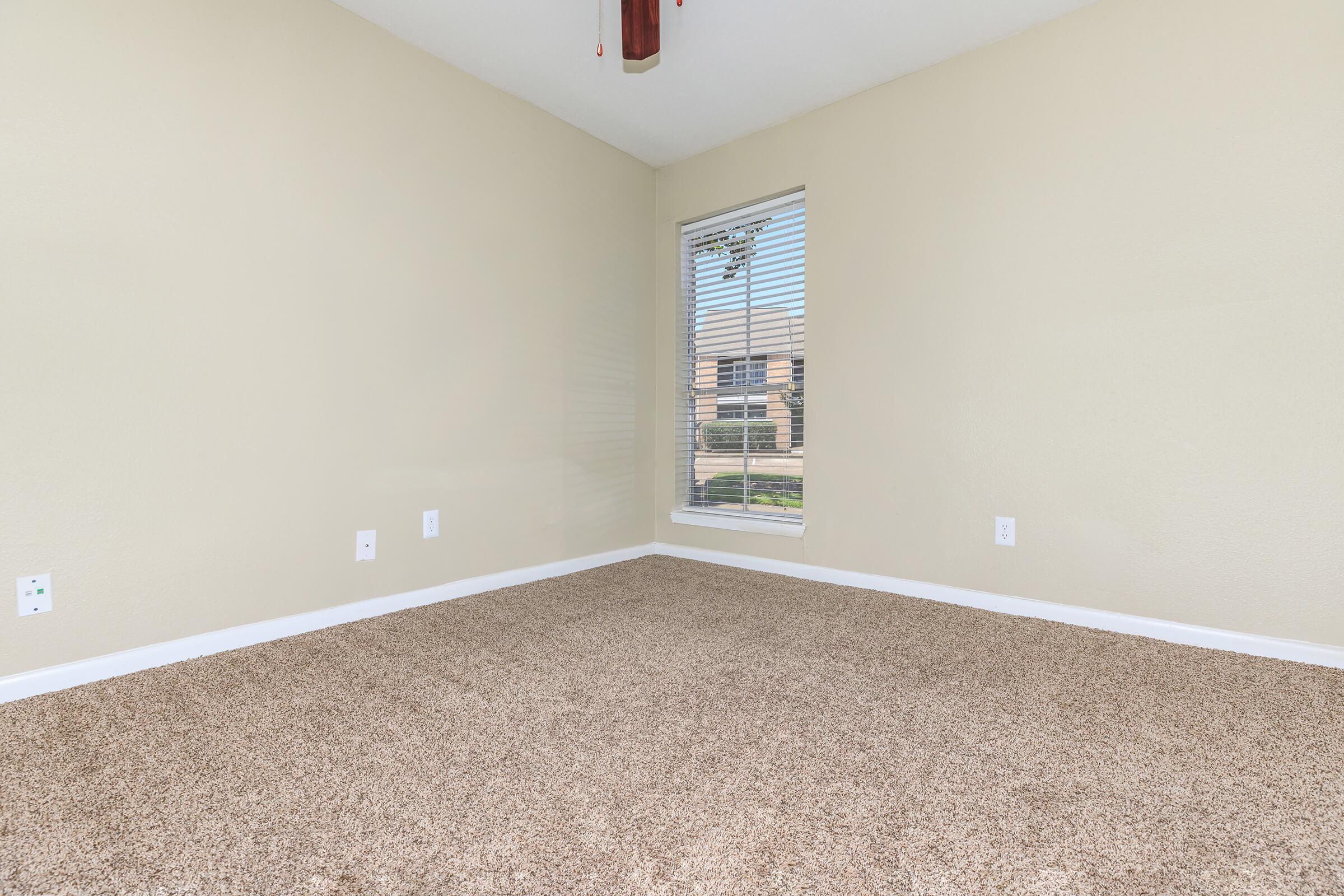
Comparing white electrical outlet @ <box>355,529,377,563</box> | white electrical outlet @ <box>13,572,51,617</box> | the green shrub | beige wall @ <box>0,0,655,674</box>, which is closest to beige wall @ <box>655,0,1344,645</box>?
the green shrub

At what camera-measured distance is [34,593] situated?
1.66 meters

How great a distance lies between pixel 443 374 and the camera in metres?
2.58

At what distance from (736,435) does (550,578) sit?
47.9 inches

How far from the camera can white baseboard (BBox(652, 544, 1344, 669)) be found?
1.91 meters

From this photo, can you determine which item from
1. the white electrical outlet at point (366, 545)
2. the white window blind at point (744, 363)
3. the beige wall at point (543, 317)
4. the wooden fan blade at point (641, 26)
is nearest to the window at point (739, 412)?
the white window blind at point (744, 363)

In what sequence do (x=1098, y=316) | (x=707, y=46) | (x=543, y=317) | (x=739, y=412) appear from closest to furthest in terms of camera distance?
1. (x=1098, y=316)
2. (x=707, y=46)
3. (x=543, y=317)
4. (x=739, y=412)

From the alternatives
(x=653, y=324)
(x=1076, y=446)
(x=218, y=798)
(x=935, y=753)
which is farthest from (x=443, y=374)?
(x=1076, y=446)

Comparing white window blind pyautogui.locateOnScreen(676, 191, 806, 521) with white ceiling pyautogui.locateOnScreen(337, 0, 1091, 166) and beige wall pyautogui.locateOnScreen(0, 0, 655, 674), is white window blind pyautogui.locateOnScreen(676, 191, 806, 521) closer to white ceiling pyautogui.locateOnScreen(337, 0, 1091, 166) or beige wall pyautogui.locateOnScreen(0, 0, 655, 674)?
white ceiling pyautogui.locateOnScreen(337, 0, 1091, 166)

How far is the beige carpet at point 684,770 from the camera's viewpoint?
96 cm

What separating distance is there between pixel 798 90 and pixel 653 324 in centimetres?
137

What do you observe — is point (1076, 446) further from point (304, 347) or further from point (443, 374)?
point (304, 347)

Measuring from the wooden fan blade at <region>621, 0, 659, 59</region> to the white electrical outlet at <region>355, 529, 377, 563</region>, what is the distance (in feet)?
6.40

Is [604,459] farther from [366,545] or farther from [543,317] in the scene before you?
[366,545]

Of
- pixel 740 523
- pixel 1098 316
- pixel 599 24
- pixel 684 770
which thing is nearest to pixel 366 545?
pixel 684 770
